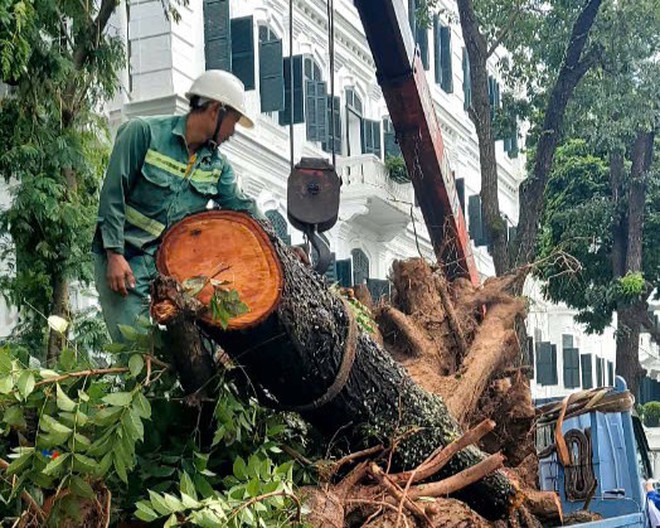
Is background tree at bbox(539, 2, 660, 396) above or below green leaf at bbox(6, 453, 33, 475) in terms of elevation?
above

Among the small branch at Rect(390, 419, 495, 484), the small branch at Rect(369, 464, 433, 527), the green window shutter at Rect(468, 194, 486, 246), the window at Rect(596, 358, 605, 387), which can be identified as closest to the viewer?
the small branch at Rect(369, 464, 433, 527)

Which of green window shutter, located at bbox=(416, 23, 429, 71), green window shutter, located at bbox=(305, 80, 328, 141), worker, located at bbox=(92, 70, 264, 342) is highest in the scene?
green window shutter, located at bbox=(416, 23, 429, 71)

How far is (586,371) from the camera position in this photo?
32.8 meters

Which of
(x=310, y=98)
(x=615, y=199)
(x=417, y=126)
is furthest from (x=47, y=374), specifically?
(x=615, y=199)

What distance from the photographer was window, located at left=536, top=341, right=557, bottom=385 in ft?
90.4

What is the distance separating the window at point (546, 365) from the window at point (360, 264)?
9.01 meters

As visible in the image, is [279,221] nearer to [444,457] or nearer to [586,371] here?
[444,457]

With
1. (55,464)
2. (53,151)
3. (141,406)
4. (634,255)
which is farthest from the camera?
(634,255)

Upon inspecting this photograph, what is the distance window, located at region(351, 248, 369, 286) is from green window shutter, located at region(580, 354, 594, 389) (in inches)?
562

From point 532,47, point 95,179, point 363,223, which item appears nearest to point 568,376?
point 363,223

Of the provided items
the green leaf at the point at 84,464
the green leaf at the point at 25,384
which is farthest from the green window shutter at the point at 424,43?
the green leaf at the point at 84,464

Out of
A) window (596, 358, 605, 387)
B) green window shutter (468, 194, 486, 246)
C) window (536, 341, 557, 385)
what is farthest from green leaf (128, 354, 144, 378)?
window (596, 358, 605, 387)

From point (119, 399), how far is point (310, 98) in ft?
45.8

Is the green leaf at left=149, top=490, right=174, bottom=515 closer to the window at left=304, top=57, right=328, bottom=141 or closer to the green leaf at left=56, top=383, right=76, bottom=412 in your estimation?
the green leaf at left=56, top=383, right=76, bottom=412
